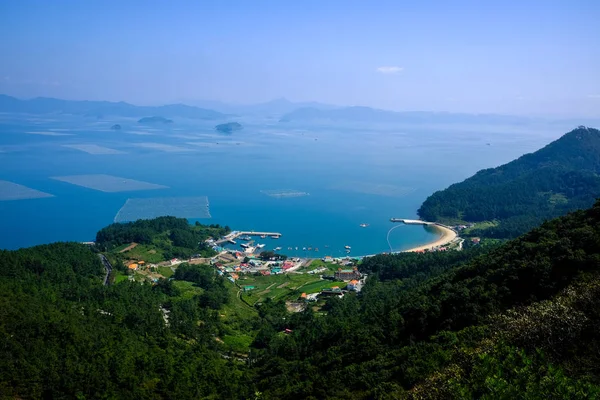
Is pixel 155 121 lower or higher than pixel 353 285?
higher

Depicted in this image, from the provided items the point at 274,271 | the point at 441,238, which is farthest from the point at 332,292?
the point at 441,238

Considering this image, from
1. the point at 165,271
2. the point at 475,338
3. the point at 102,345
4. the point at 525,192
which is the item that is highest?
the point at 475,338

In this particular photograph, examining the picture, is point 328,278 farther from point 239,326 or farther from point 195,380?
point 195,380

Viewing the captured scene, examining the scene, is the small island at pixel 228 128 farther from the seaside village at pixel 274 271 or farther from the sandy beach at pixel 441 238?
the seaside village at pixel 274 271

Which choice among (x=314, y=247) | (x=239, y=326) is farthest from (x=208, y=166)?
(x=239, y=326)

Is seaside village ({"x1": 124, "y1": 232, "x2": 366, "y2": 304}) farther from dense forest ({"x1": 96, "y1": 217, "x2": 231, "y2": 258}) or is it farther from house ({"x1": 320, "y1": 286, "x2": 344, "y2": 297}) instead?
dense forest ({"x1": 96, "y1": 217, "x2": 231, "y2": 258})

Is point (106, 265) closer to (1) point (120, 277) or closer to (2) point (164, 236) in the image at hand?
(1) point (120, 277)
